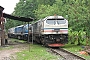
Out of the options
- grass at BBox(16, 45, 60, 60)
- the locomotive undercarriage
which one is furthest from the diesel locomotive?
grass at BBox(16, 45, 60, 60)

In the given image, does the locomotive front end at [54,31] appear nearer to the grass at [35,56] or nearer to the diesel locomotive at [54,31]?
the diesel locomotive at [54,31]

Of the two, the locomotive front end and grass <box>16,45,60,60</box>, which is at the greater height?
the locomotive front end

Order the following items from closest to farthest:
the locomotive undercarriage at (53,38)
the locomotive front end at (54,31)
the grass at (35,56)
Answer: the grass at (35,56) < the locomotive front end at (54,31) < the locomotive undercarriage at (53,38)

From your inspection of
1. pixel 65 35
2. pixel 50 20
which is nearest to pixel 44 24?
pixel 50 20

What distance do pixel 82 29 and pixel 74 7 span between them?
291 cm

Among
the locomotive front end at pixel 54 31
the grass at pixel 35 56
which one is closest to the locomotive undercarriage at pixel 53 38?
the locomotive front end at pixel 54 31

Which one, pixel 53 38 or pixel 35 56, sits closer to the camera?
pixel 35 56

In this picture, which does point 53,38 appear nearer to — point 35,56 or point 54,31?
point 54,31

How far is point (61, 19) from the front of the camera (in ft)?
71.5

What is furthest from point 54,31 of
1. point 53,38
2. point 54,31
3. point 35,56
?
point 35,56

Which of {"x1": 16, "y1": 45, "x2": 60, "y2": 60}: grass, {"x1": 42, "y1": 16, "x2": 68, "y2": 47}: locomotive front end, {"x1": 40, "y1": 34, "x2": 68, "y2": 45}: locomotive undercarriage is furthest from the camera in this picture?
{"x1": 40, "y1": 34, "x2": 68, "y2": 45}: locomotive undercarriage

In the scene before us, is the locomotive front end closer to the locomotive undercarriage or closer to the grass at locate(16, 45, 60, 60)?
the locomotive undercarriage

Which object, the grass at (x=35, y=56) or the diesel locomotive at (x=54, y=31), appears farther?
the diesel locomotive at (x=54, y=31)

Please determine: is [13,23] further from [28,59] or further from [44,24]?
[28,59]
